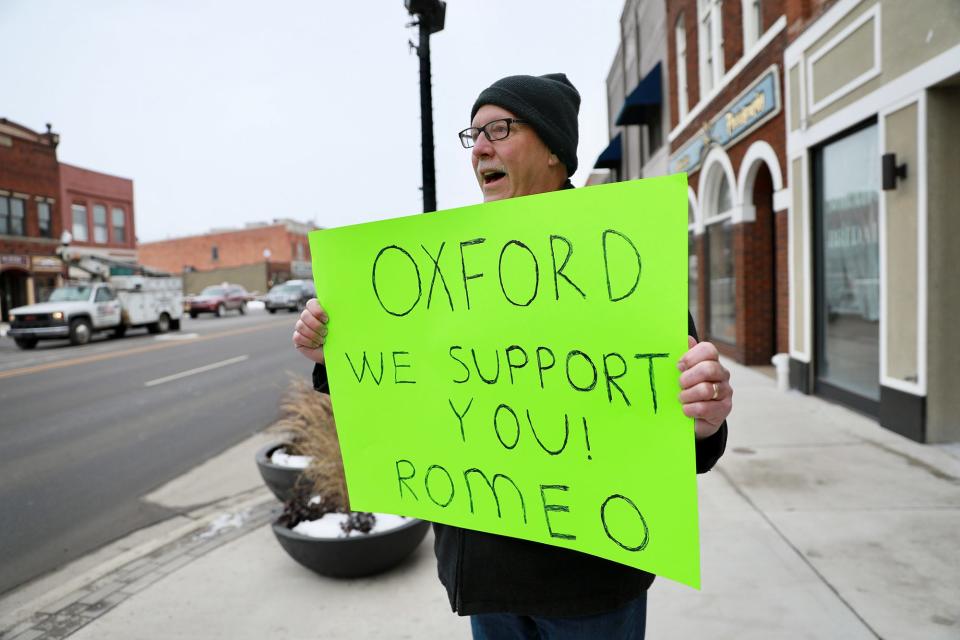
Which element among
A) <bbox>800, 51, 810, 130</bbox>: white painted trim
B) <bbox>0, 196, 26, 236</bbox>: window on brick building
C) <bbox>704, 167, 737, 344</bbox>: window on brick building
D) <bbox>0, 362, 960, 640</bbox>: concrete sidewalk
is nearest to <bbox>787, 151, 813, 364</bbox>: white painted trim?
<bbox>800, 51, 810, 130</bbox>: white painted trim

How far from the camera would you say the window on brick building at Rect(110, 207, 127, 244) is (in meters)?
35.1

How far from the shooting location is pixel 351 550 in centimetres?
311

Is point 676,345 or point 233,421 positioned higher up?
point 676,345

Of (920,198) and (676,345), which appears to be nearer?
(676,345)

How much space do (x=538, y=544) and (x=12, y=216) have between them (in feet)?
109

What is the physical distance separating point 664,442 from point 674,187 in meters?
0.51

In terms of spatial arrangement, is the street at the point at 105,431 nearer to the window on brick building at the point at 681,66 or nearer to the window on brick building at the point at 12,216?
the window on brick building at the point at 681,66

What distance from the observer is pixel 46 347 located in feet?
57.3

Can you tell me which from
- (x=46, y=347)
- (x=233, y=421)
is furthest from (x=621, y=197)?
(x=46, y=347)

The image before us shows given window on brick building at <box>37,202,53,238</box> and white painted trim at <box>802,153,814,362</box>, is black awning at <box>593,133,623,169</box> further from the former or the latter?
window on brick building at <box>37,202,53,238</box>

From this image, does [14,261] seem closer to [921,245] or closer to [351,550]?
[351,550]

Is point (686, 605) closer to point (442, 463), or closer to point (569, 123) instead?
point (442, 463)

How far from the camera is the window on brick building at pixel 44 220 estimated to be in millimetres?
28617

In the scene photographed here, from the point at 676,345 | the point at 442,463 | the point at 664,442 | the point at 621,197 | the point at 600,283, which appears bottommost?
the point at 442,463
